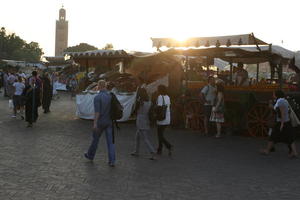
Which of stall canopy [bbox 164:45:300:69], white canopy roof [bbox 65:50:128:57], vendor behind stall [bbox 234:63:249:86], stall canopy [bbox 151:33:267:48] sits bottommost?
vendor behind stall [bbox 234:63:249:86]

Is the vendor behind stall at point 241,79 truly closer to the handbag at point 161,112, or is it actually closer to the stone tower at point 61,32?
the handbag at point 161,112

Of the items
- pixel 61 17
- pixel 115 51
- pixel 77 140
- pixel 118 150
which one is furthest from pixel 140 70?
pixel 61 17

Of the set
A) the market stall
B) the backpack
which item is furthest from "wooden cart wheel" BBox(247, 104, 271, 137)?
the backpack

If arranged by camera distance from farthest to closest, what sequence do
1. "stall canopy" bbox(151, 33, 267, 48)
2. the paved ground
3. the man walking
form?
"stall canopy" bbox(151, 33, 267, 48) → the man walking → the paved ground

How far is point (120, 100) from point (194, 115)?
2.97 meters

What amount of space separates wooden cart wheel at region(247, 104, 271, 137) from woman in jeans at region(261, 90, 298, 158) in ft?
9.82

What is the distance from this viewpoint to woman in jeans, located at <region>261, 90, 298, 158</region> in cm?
981

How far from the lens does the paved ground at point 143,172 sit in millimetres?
6316

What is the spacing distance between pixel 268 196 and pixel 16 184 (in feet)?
11.5

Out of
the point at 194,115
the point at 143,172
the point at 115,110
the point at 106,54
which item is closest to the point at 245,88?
the point at 194,115

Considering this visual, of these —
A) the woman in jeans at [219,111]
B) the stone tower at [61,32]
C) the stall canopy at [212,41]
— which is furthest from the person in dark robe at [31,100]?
the stone tower at [61,32]

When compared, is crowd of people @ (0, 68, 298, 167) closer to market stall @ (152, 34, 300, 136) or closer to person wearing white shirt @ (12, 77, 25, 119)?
market stall @ (152, 34, 300, 136)

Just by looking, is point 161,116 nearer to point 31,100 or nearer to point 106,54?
point 31,100

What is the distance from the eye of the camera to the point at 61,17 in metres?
170
